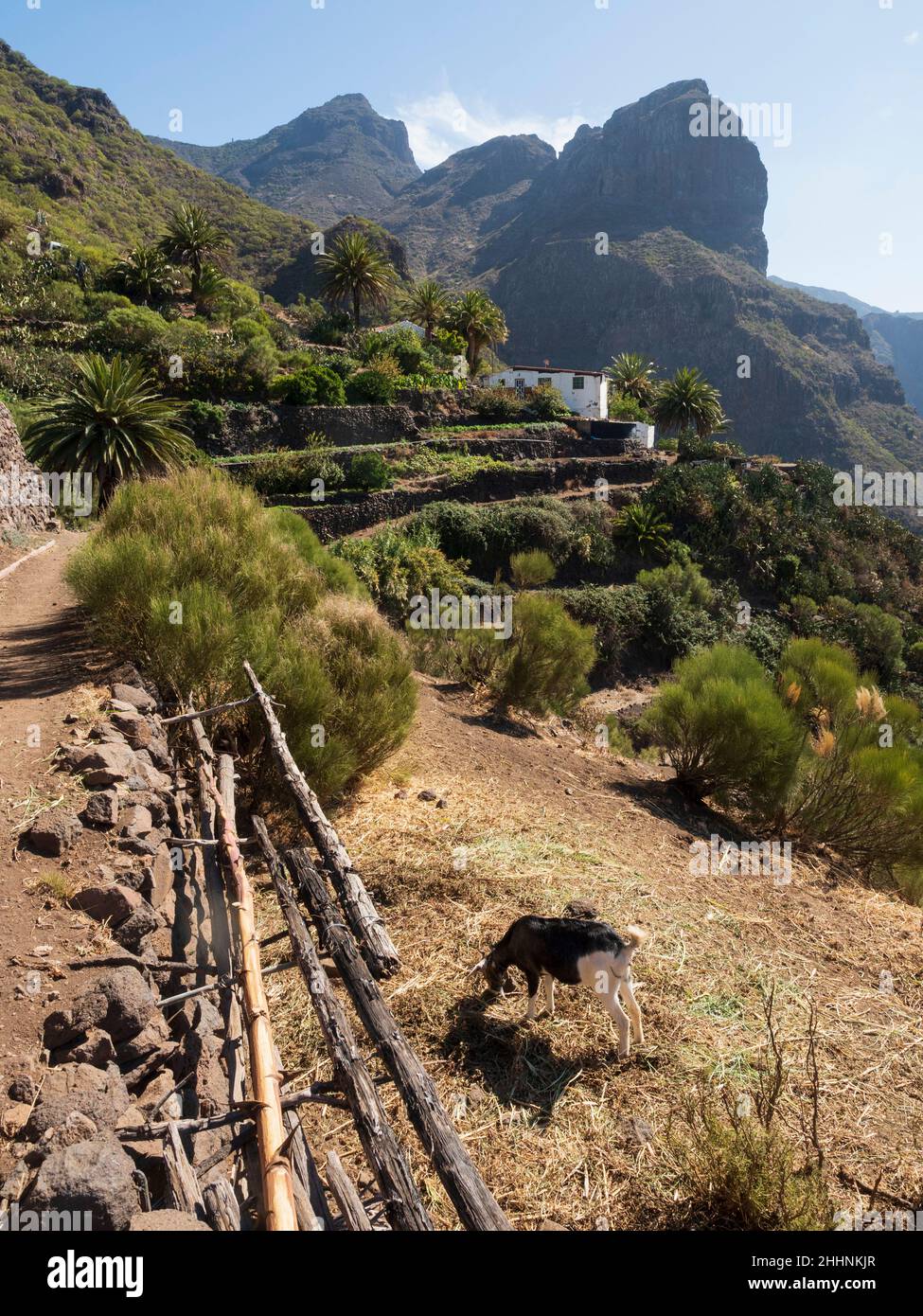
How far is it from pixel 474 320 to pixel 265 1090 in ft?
154

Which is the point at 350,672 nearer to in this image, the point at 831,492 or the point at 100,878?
the point at 100,878

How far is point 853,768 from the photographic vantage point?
31.8 feet

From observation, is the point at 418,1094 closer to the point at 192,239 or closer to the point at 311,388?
the point at 311,388

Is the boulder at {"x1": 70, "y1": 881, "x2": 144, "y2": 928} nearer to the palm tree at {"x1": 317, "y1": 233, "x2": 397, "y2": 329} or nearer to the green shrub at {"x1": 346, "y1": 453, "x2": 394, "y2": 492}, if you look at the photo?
the green shrub at {"x1": 346, "y1": 453, "x2": 394, "y2": 492}

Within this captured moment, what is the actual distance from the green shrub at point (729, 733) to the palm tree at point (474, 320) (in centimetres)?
3904

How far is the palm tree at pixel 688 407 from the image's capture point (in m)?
44.1

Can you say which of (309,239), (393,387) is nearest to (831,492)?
(393,387)

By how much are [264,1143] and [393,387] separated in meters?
34.9

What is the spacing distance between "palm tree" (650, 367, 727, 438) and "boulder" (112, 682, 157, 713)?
4223 cm

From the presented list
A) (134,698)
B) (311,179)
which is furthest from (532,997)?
(311,179)

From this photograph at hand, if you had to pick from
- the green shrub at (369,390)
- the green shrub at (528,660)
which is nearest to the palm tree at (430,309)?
the green shrub at (369,390)

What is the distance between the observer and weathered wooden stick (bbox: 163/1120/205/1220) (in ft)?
8.63

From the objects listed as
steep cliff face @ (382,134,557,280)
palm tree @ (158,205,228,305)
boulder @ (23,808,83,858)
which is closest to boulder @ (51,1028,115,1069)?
boulder @ (23,808,83,858)

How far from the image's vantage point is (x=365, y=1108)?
9.84 ft
